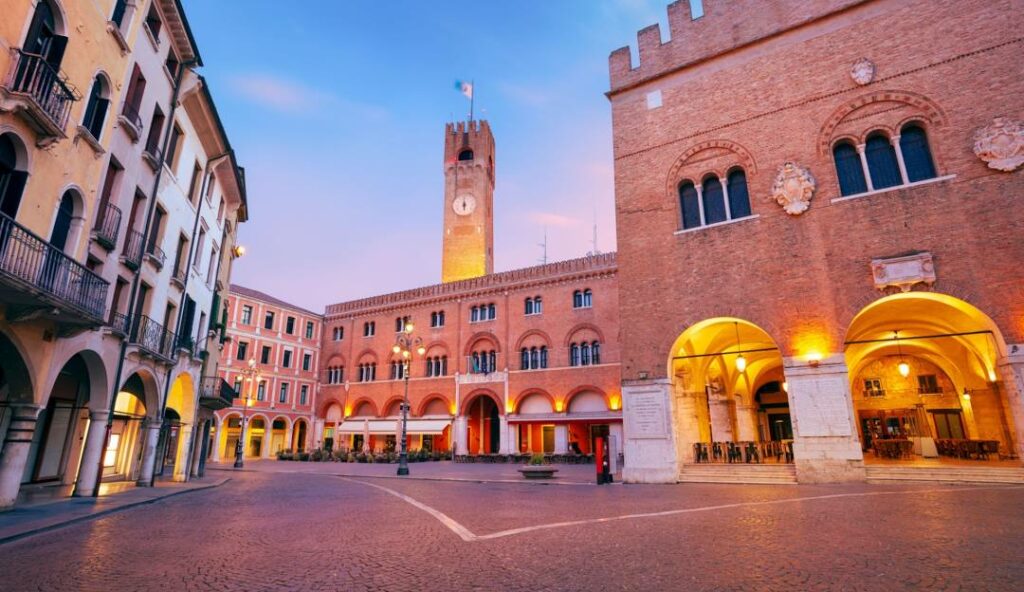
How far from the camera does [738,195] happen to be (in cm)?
1625

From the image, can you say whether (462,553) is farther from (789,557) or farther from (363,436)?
(363,436)

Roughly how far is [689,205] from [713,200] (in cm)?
76

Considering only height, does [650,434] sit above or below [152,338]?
below

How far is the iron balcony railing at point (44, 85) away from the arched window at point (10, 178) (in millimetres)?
741

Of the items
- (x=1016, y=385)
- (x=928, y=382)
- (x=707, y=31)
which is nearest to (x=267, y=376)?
(x=707, y=31)

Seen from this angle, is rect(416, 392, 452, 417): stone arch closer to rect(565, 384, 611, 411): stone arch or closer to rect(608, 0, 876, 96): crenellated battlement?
rect(565, 384, 611, 411): stone arch

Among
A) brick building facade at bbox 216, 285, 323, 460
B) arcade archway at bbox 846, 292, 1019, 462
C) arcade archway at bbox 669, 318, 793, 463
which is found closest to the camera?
arcade archway at bbox 846, 292, 1019, 462

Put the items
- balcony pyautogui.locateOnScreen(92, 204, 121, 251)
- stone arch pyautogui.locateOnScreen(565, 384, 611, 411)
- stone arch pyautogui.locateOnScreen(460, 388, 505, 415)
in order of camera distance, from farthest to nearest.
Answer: stone arch pyautogui.locateOnScreen(460, 388, 505, 415) → stone arch pyautogui.locateOnScreen(565, 384, 611, 411) → balcony pyautogui.locateOnScreen(92, 204, 121, 251)

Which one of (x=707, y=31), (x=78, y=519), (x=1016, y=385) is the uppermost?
(x=707, y=31)

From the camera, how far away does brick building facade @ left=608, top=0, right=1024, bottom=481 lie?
42.0ft

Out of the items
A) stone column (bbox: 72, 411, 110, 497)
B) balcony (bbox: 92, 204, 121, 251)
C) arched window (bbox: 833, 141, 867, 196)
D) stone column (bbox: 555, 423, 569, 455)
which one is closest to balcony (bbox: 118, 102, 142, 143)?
balcony (bbox: 92, 204, 121, 251)

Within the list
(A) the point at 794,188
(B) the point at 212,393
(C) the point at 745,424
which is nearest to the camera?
(A) the point at 794,188

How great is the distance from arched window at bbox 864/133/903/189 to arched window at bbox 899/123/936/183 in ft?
A: 0.81

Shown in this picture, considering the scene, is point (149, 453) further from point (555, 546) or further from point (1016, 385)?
point (1016, 385)
